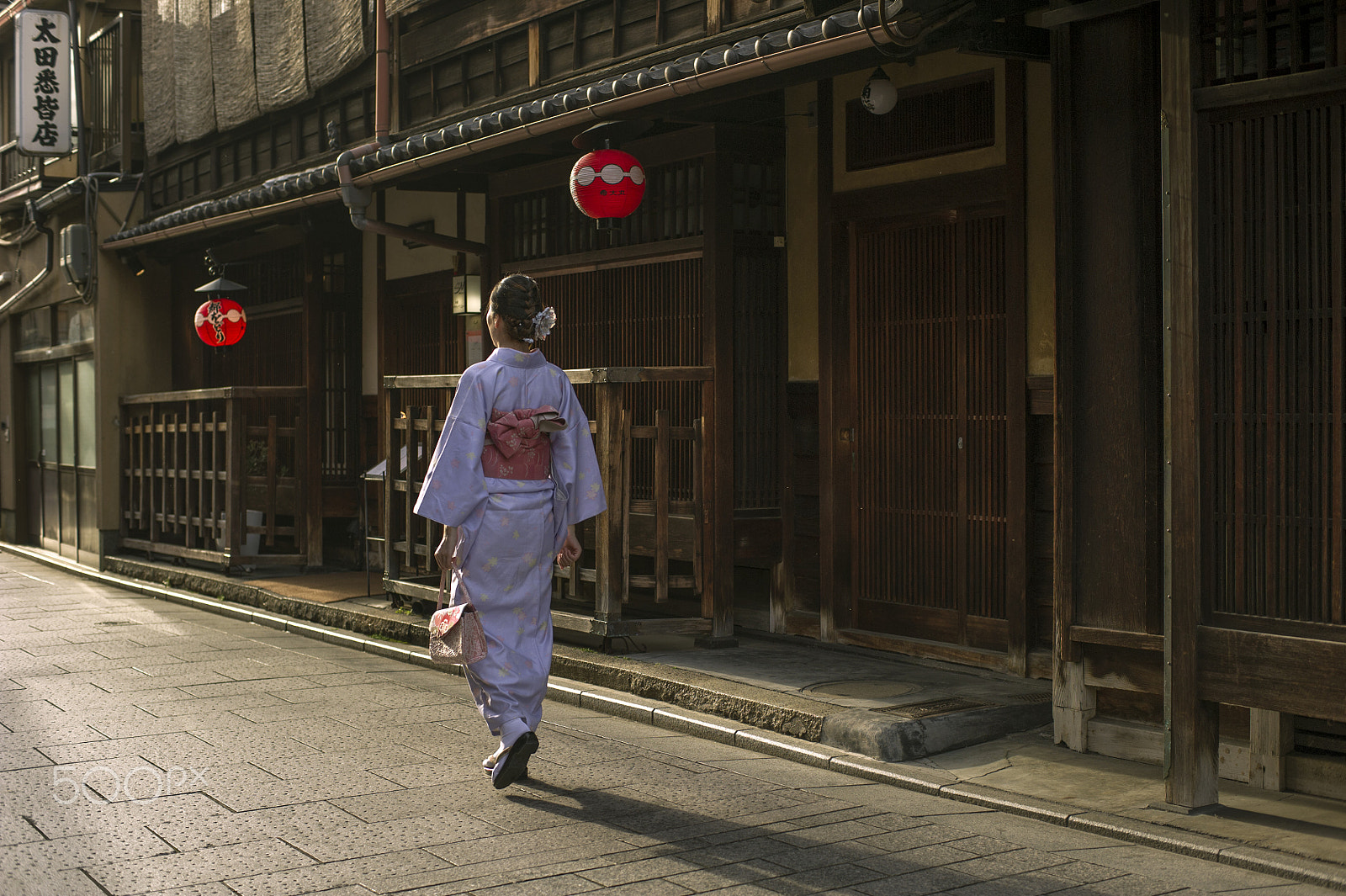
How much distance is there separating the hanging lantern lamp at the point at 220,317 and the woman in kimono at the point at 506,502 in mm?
9835

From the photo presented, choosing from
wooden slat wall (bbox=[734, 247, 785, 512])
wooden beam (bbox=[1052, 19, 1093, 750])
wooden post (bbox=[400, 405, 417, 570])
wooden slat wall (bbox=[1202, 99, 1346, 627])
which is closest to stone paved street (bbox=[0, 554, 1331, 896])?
wooden beam (bbox=[1052, 19, 1093, 750])

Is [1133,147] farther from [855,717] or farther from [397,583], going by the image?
[397,583]

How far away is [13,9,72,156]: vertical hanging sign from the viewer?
60.0 ft

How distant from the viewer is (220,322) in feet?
51.1

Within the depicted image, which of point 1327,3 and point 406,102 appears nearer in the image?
point 1327,3

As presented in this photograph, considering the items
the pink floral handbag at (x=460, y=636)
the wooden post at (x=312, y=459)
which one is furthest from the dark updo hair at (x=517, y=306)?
Result: the wooden post at (x=312, y=459)

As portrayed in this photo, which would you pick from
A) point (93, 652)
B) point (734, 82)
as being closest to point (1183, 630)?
point (734, 82)

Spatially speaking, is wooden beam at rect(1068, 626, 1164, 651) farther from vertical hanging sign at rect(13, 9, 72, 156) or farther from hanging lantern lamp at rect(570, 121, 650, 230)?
vertical hanging sign at rect(13, 9, 72, 156)

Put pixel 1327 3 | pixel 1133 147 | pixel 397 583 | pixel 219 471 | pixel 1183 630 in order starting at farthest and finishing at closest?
pixel 219 471
pixel 397 583
pixel 1133 147
pixel 1183 630
pixel 1327 3

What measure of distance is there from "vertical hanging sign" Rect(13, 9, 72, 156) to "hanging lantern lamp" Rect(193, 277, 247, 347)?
15.5 ft

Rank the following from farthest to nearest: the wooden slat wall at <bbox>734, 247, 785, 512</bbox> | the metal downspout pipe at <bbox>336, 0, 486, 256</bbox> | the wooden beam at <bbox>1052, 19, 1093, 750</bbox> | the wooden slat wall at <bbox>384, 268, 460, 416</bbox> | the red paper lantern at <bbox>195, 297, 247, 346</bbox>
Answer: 1. the red paper lantern at <bbox>195, 297, 247, 346</bbox>
2. the wooden slat wall at <bbox>384, 268, 460, 416</bbox>
3. the metal downspout pipe at <bbox>336, 0, 486, 256</bbox>
4. the wooden slat wall at <bbox>734, 247, 785, 512</bbox>
5. the wooden beam at <bbox>1052, 19, 1093, 750</bbox>

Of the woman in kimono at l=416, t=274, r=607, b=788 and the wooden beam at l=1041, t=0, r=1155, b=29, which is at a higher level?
the wooden beam at l=1041, t=0, r=1155, b=29

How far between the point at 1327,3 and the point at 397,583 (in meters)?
8.36

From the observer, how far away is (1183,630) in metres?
5.82
